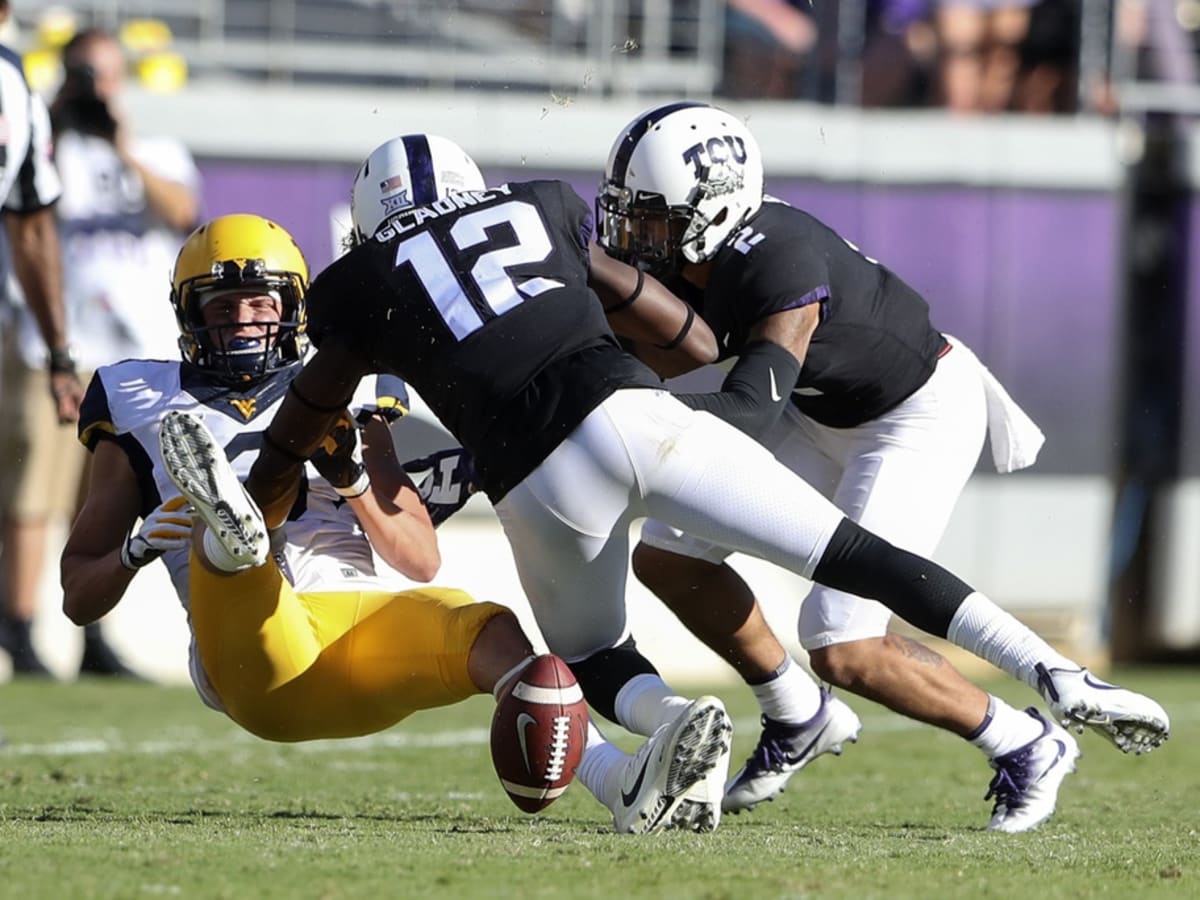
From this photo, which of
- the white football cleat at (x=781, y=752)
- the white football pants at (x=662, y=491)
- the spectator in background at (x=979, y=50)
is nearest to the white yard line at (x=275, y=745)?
the white football cleat at (x=781, y=752)

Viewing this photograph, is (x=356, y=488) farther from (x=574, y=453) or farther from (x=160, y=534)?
(x=574, y=453)

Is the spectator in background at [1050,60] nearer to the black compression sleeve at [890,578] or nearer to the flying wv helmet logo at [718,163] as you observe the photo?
the flying wv helmet logo at [718,163]

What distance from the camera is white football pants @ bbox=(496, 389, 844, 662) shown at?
388 centimetres

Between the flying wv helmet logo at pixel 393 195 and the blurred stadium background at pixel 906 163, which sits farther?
the blurred stadium background at pixel 906 163

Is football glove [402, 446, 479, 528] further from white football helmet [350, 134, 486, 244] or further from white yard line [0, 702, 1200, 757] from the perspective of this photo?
white yard line [0, 702, 1200, 757]

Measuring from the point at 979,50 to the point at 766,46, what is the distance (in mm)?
1084

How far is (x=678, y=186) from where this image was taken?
446 centimetres

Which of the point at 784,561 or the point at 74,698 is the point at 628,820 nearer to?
the point at 784,561

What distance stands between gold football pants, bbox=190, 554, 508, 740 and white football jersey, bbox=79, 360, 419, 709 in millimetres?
141

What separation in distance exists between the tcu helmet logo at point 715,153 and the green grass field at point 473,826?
1472mm

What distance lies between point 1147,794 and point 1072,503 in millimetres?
4397

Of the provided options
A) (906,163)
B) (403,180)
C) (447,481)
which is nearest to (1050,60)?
(906,163)

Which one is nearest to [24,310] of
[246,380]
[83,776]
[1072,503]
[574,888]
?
[83,776]

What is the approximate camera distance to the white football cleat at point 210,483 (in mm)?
3840
